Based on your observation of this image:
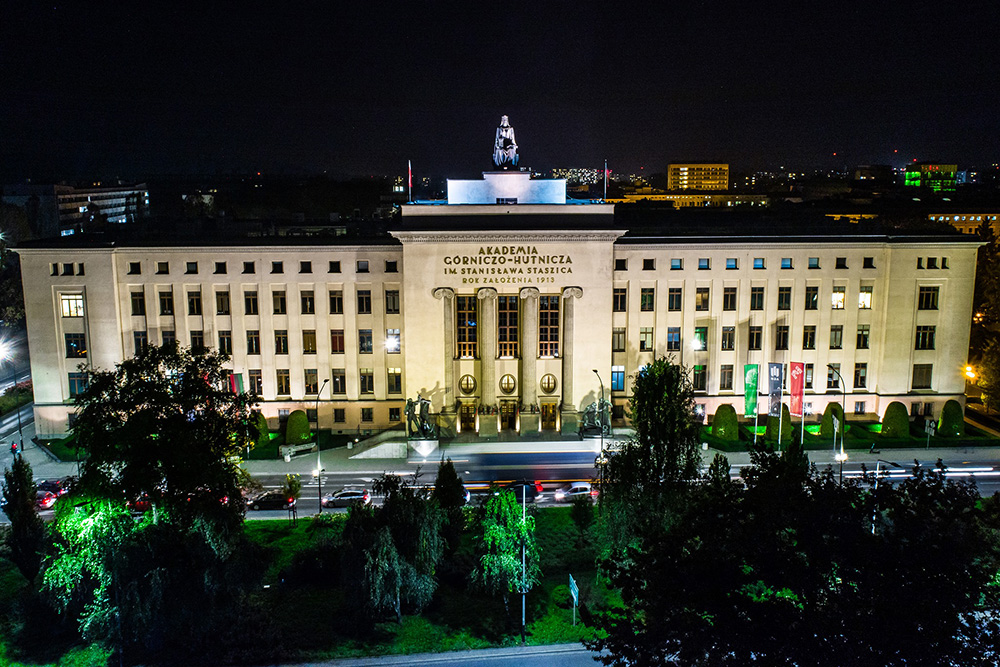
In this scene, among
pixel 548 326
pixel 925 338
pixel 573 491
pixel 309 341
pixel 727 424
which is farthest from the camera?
pixel 925 338

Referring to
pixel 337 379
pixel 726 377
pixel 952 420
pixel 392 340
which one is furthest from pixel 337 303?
pixel 952 420

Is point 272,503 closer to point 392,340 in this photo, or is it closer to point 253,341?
point 253,341

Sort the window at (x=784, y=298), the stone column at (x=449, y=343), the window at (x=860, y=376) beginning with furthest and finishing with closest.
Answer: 1. the window at (x=860, y=376)
2. the window at (x=784, y=298)
3. the stone column at (x=449, y=343)

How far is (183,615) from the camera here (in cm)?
3244

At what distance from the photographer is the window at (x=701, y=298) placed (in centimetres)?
6394

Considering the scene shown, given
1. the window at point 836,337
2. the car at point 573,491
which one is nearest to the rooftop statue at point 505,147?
the car at point 573,491

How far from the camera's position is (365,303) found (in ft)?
209

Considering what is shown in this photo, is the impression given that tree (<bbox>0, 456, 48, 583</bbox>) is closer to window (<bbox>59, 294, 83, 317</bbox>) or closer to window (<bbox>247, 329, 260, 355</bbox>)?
window (<bbox>247, 329, 260, 355</bbox>)

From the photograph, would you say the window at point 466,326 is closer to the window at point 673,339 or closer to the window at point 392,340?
the window at point 392,340

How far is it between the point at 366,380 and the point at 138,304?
1869 centimetres

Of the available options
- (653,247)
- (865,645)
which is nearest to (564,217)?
(653,247)

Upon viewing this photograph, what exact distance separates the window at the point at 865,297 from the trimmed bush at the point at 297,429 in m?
44.9

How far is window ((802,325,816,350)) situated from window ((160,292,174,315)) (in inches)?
1978

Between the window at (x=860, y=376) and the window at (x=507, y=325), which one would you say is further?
the window at (x=860, y=376)
